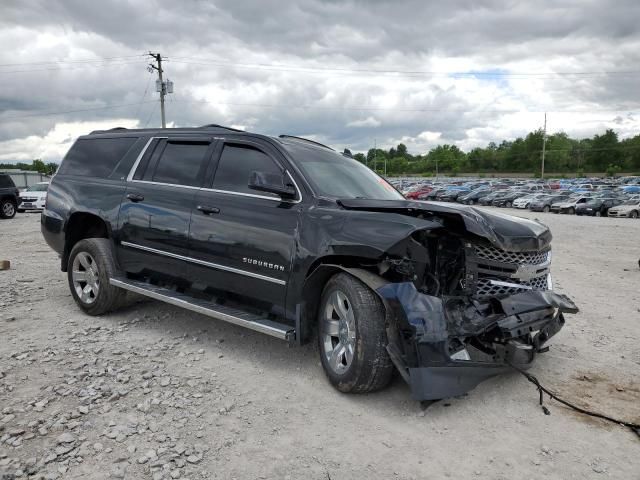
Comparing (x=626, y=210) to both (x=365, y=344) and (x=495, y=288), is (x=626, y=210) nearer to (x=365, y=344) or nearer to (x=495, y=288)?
(x=495, y=288)

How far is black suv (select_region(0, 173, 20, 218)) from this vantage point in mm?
19516

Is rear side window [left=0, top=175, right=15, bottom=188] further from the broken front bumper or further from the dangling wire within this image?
the dangling wire

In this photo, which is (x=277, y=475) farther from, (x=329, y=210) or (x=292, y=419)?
(x=329, y=210)

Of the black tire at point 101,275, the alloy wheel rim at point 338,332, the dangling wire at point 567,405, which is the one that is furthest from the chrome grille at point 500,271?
the black tire at point 101,275

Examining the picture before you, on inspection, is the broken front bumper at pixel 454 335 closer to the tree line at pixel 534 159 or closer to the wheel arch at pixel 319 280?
the wheel arch at pixel 319 280

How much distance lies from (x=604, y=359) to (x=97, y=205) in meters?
5.17

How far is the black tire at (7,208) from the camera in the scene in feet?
64.1

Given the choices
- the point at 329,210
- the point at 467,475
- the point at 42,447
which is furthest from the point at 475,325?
the point at 42,447

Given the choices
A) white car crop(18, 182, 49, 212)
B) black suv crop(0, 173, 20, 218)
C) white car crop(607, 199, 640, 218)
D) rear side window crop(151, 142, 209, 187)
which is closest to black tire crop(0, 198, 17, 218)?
black suv crop(0, 173, 20, 218)

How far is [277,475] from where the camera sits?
277cm

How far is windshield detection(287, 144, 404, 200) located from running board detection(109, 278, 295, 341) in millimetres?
1106

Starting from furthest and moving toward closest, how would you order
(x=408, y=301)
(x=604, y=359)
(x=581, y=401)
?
(x=604, y=359) → (x=581, y=401) → (x=408, y=301)

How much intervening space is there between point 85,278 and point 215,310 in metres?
2.13

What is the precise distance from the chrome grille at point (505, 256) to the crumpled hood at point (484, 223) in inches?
3.0
